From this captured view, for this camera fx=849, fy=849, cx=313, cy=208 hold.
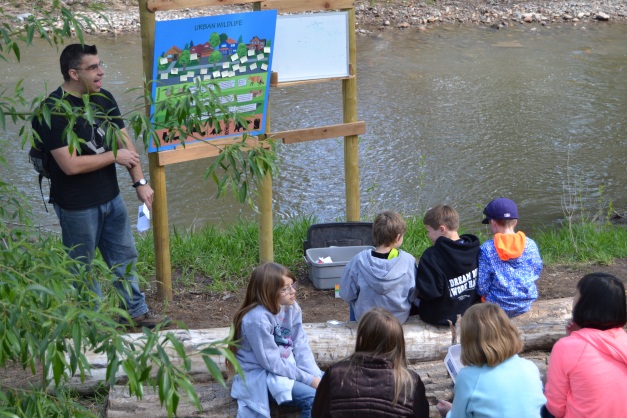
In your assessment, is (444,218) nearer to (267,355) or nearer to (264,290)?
(264,290)

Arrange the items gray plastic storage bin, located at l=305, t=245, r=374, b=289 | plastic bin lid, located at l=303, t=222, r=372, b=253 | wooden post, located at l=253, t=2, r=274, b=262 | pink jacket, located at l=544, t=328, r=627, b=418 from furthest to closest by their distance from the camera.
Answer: plastic bin lid, located at l=303, t=222, r=372, b=253 < gray plastic storage bin, located at l=305, t=245, r=374, b=289 < wooden post, located at l=253, t=2, r=274, b=262 < pink jacket, located at l=544, t=328, r=627, b=418

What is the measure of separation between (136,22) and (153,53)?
1184 centimetres

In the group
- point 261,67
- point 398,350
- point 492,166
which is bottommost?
point 492,166

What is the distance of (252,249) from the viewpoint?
652 cm

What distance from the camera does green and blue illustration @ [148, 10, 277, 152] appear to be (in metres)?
5.02

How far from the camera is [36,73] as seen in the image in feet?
42.3

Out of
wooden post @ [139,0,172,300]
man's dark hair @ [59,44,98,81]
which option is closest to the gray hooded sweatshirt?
wooden post @ [139,0,172,300]

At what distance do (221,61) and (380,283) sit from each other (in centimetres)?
172

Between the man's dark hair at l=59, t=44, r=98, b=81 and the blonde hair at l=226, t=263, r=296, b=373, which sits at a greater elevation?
the man's dark hair at l=59, t=44, r=98, b=81

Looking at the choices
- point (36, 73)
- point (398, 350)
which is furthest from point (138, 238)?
point (36, 73)

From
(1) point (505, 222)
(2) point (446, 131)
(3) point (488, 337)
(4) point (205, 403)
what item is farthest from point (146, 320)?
(2) point (446, 131)

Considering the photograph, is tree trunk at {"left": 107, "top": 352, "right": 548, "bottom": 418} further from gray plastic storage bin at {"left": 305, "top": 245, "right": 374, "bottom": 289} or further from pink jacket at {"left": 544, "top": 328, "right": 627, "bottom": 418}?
gray plastic storage bin at {"left": 305, "top": 245, "right": 374, "bottom": 289}

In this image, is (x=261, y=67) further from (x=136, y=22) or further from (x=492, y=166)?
(x=136, y=22)

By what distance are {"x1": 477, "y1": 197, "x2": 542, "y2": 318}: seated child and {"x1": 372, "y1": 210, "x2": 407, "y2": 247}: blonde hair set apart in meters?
0.50
